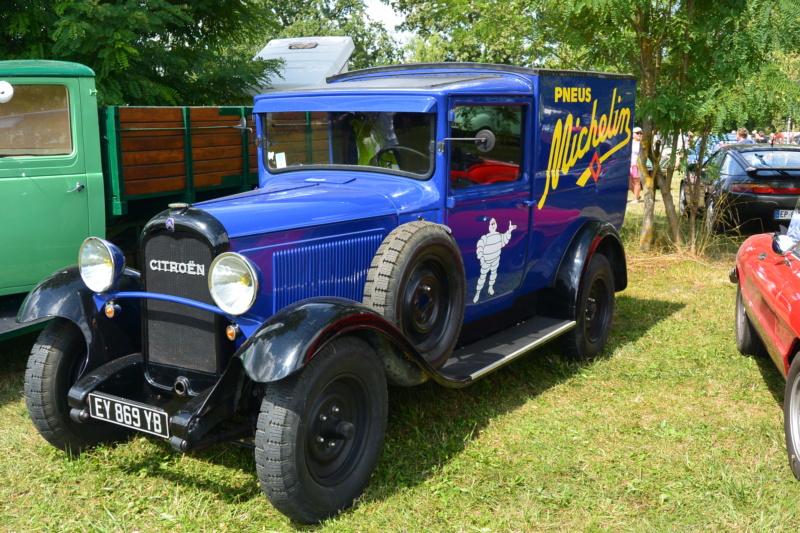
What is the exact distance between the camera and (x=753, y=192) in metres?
10.0

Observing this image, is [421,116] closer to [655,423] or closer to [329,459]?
[329,459]

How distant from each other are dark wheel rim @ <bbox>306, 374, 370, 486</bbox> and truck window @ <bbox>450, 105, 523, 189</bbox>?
145cm

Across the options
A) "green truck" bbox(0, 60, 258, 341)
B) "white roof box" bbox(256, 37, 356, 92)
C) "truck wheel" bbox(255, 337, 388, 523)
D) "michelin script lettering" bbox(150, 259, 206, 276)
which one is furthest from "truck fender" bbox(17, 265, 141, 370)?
"white roof box" bbox(256, 37, 356, 92)

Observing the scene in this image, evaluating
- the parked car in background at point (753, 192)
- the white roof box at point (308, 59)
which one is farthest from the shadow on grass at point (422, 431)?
the white roof box at point (308, 59)

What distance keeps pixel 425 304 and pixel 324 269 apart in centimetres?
62

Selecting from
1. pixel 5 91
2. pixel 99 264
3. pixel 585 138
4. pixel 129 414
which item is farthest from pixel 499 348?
pixel 5 91

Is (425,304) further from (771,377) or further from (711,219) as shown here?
(711,219)

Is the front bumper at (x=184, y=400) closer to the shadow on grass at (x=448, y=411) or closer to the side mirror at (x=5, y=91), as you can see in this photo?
the shadow on grass at (x=448, y=411)

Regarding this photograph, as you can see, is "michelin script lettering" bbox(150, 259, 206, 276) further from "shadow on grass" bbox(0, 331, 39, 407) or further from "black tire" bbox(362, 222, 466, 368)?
"shadow on grass" bbox(0, 331, 39, 407)

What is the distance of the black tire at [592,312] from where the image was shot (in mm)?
5523

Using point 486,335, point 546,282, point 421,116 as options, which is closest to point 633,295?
point 546,282

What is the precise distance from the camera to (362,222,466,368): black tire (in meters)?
3.77

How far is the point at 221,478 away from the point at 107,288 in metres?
1.14

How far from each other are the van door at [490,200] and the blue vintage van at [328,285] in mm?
13
